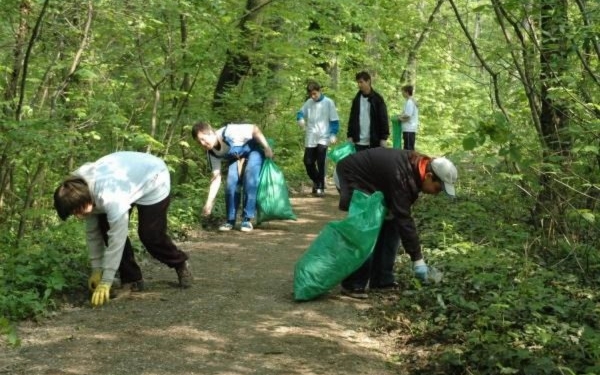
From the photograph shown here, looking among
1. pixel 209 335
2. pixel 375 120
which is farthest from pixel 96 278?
pixel 375 120

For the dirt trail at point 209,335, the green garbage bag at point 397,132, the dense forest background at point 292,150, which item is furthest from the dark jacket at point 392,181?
the green garbage bag at point 397,132

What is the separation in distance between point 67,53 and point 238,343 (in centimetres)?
520

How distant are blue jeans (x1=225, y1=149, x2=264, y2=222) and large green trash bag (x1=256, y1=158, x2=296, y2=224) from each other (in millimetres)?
71

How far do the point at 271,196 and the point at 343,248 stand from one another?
3.28m

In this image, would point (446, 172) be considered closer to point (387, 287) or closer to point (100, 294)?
point (387, 287)

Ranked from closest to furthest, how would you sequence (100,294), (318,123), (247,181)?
(100,294), (247,181), (318,123)

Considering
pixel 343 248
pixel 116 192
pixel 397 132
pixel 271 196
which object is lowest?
→ pixel 343 248

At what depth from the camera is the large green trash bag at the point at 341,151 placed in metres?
8.80

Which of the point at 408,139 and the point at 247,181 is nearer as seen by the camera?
the point at 247,181

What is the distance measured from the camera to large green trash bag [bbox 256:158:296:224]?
28.0 ft

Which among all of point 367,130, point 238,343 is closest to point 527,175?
point 367,130

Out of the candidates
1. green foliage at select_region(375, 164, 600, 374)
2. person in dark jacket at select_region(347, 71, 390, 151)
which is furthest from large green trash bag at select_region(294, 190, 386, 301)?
person in dark jacket at select_region(347, 71, 390, 151)

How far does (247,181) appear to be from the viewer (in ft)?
27.6

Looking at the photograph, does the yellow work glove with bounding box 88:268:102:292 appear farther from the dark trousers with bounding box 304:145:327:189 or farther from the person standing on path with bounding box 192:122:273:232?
the dark trousers with bounding box 304:145:327:189
